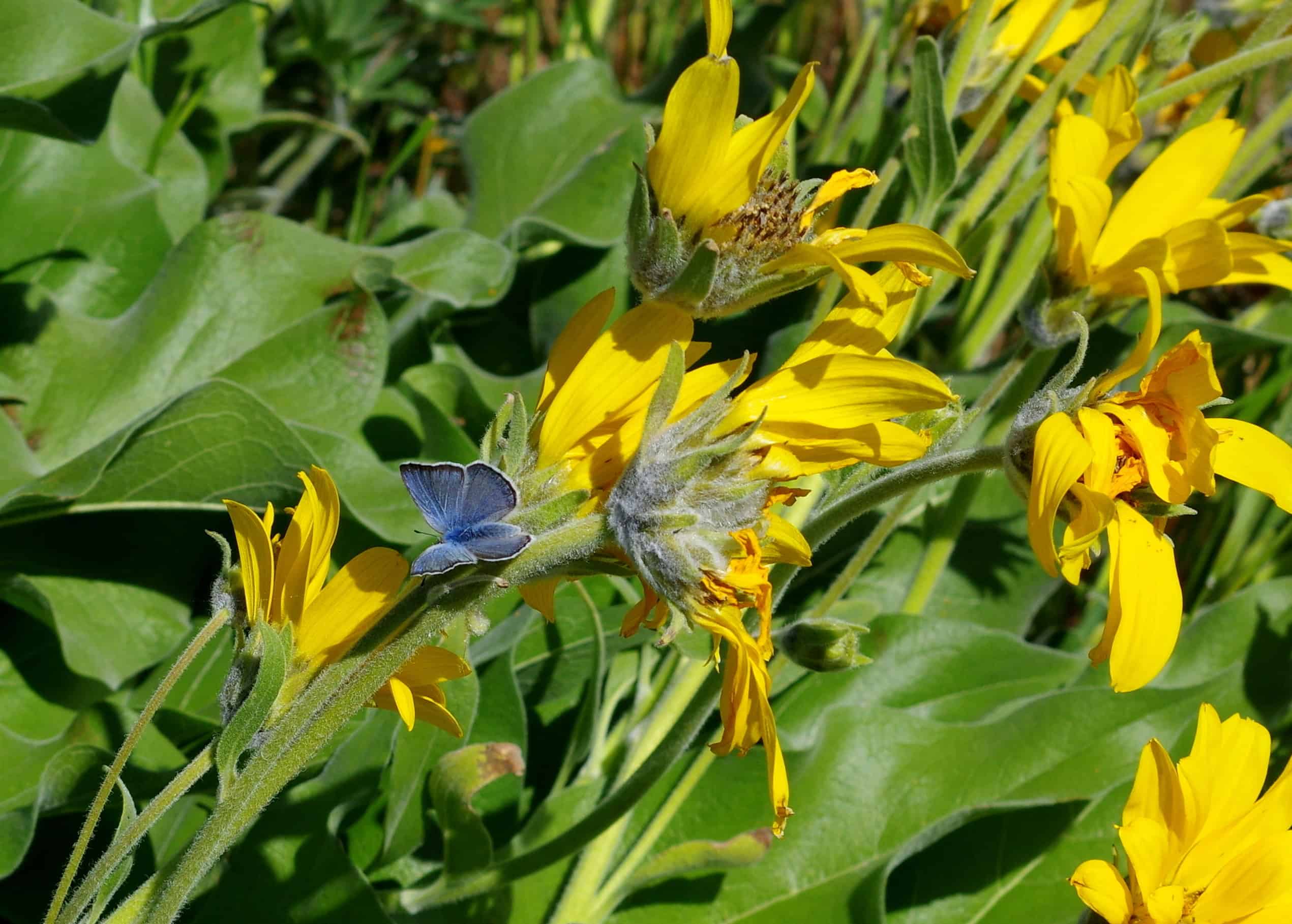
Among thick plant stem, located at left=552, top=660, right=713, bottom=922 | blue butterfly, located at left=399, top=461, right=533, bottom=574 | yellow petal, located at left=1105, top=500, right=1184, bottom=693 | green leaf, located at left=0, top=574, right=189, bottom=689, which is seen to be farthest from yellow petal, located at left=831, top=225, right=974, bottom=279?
green leaf, located at left=0, top=574, right=189, bottom=689

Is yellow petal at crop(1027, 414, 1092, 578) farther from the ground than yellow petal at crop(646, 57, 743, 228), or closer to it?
closer to it

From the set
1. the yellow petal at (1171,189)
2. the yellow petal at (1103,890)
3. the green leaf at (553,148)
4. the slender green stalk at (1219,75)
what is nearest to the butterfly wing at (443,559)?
the yellow petal at (1103,890)

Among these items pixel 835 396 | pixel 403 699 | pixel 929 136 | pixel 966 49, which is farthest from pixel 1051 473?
pixel 966 49

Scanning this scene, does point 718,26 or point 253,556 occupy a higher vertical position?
point 718,26

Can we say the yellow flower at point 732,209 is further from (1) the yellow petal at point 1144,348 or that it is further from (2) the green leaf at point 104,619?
(2) the green leaf at point 104,619

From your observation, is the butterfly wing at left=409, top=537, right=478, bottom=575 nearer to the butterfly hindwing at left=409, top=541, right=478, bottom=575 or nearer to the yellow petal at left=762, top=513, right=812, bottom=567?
the butterfly hindwing at left=409, top=541, right=478, bottom=575

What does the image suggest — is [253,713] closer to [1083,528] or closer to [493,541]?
[493,541]
